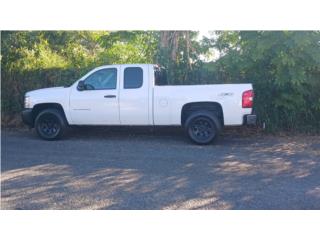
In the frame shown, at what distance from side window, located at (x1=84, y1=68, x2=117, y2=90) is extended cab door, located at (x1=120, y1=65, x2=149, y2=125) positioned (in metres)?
0.22

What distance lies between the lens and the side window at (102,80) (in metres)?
8.70

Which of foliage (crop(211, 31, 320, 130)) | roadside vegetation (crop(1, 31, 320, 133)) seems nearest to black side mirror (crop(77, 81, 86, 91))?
roadside vegetation (crop(1, 31, 320, 133))

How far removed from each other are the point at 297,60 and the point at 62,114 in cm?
590

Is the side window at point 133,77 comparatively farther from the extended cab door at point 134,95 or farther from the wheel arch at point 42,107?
the wheel arch at point 42,107

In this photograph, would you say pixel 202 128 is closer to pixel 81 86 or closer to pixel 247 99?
pixel 247 99

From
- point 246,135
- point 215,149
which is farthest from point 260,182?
point 246,135

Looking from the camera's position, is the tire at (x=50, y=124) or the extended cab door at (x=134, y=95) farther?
the tire at (x=50, y=124)

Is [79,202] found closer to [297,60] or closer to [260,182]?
[260,182]

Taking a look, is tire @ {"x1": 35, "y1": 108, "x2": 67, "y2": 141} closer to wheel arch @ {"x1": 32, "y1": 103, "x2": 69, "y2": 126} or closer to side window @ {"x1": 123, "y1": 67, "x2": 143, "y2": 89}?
wheel arch @ {"x1": 32, "y1": 103, "x2": 69, "y2": 126}

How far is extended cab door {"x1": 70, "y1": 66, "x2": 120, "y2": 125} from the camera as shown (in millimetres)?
8633

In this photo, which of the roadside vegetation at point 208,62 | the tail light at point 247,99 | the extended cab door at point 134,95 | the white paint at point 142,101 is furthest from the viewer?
the roadside vegetation at point 208,62

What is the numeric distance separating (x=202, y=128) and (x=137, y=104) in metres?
1.61

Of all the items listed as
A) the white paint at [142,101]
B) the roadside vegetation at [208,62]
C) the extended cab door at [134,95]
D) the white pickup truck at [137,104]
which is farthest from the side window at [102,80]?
the roadside vegetation at [208,62]

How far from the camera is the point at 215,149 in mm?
8016
